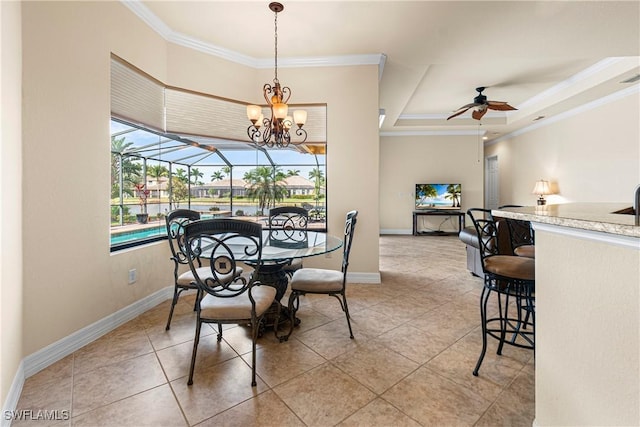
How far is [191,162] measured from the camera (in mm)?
3650

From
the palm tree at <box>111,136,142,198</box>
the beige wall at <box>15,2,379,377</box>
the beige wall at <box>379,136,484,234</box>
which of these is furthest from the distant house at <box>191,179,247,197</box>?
the beige wall at <box>379,136,484,234</box>

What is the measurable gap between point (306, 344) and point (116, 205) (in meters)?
2.13

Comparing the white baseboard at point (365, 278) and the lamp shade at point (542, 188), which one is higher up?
the lamp shade at point (542, 188)

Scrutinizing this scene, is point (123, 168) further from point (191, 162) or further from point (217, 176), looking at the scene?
point (217, 176)

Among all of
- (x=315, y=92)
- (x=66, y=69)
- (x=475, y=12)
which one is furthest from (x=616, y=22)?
(x=66, y=69)

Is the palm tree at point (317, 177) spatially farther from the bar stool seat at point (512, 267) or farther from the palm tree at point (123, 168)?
the bar stool seat at point (512, 267)

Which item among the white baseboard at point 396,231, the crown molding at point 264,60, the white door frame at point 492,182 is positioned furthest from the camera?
the white door frame at point 492,182

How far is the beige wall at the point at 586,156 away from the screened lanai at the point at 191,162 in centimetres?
488

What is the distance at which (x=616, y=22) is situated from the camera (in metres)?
2.82

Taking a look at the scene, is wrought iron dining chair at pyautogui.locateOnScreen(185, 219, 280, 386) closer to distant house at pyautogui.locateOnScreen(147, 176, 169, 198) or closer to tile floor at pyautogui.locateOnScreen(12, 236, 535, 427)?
tile floor at pyautogui.locateOnScreen(12, 236, 535, 427)

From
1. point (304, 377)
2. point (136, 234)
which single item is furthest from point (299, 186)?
point (304, 377)

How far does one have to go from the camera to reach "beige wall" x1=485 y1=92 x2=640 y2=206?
4473 millimetres

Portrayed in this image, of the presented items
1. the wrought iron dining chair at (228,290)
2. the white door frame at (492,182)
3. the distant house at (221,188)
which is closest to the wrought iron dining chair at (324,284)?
the wrought iron dining chair at (228,290)

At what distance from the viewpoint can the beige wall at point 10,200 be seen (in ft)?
4.85
